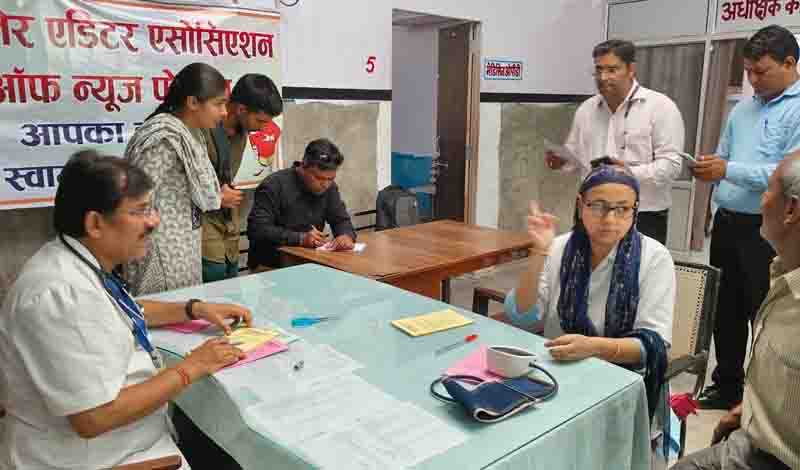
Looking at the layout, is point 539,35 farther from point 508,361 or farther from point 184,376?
point 184,376

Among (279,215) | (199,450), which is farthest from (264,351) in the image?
(279,215)

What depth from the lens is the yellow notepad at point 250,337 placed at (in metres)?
1.55

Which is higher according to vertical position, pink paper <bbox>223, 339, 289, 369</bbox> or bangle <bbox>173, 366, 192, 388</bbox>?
bangle <bbox>173, 366, 192, 388</bbox>

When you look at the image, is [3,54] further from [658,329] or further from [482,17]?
[482,17]

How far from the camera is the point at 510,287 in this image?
15.9 feet

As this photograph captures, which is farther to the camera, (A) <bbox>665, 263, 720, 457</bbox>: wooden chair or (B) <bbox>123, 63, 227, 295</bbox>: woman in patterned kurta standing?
(B) <bbox>123, 63, 227, 295</bbox>: woman in patterned kurta standing

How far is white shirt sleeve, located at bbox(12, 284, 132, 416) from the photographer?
1118 millimetres

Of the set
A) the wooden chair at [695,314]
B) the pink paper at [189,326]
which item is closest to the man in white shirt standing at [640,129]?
the wooden chair at [695,314]

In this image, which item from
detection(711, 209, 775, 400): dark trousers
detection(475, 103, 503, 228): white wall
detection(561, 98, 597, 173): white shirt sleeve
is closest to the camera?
detection(711, 209, 775, 400): dark trousers

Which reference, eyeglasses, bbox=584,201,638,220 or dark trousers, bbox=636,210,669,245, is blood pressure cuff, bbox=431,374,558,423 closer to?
eyeglasses, bbox=584,201,638,220

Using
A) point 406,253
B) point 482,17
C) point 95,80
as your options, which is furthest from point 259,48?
point 482,17

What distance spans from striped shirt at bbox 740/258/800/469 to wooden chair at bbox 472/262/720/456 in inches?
21.4

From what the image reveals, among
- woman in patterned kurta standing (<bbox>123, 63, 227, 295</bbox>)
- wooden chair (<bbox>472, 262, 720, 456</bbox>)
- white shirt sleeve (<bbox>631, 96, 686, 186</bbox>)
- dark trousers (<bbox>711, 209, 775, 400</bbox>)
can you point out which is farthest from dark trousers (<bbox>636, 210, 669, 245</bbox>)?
woman in patterned kurta standing (<bbox>123, 63, 227, 295</bbox>)

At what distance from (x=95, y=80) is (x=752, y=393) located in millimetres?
3022
